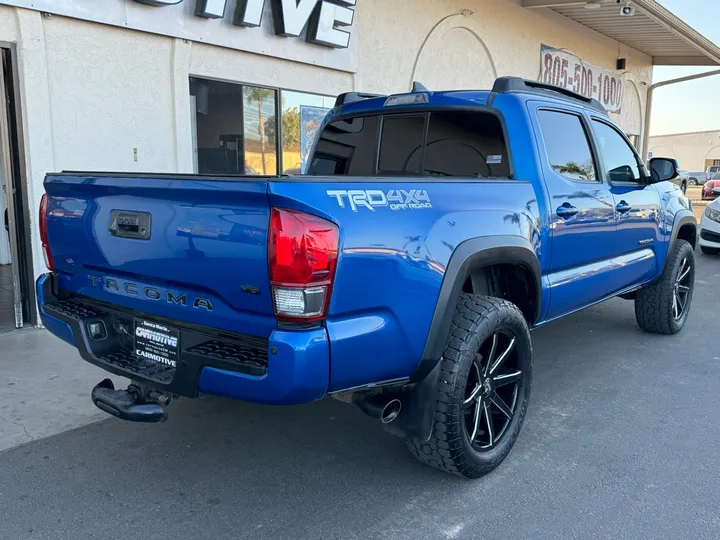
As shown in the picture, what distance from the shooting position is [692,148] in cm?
6956

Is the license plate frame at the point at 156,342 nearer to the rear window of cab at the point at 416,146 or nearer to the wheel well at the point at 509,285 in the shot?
the wheel well at the point at 509,285

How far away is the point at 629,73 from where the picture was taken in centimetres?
1820

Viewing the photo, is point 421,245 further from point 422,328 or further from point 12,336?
point 12,336

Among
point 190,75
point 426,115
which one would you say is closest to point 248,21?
point 190,75

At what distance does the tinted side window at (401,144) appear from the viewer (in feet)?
13.3

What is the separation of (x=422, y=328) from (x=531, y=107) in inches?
71.9

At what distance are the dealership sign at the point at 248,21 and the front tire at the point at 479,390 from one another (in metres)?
4.71

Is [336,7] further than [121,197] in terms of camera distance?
Yes

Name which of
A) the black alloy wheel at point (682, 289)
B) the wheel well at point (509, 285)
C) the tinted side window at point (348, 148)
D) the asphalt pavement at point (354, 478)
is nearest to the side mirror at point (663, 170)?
the black alloy wheel at point (682, 289)

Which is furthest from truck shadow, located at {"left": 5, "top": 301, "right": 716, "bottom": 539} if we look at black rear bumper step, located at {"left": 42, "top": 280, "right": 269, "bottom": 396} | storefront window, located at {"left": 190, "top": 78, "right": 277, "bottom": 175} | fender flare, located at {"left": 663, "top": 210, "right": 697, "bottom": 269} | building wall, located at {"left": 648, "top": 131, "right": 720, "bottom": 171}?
building wall, located at {"left": 648, "top": 131, "right": 720, "bottom": 171}

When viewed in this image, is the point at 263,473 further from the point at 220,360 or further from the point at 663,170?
the point at 663,170

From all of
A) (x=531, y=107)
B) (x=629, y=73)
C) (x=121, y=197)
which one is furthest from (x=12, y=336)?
(x=629, y=73)

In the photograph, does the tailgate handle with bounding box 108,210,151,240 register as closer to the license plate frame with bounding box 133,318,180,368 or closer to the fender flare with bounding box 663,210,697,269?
the license plate frame with bounding box 133,318,180,368

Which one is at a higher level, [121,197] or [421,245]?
[121,197]
